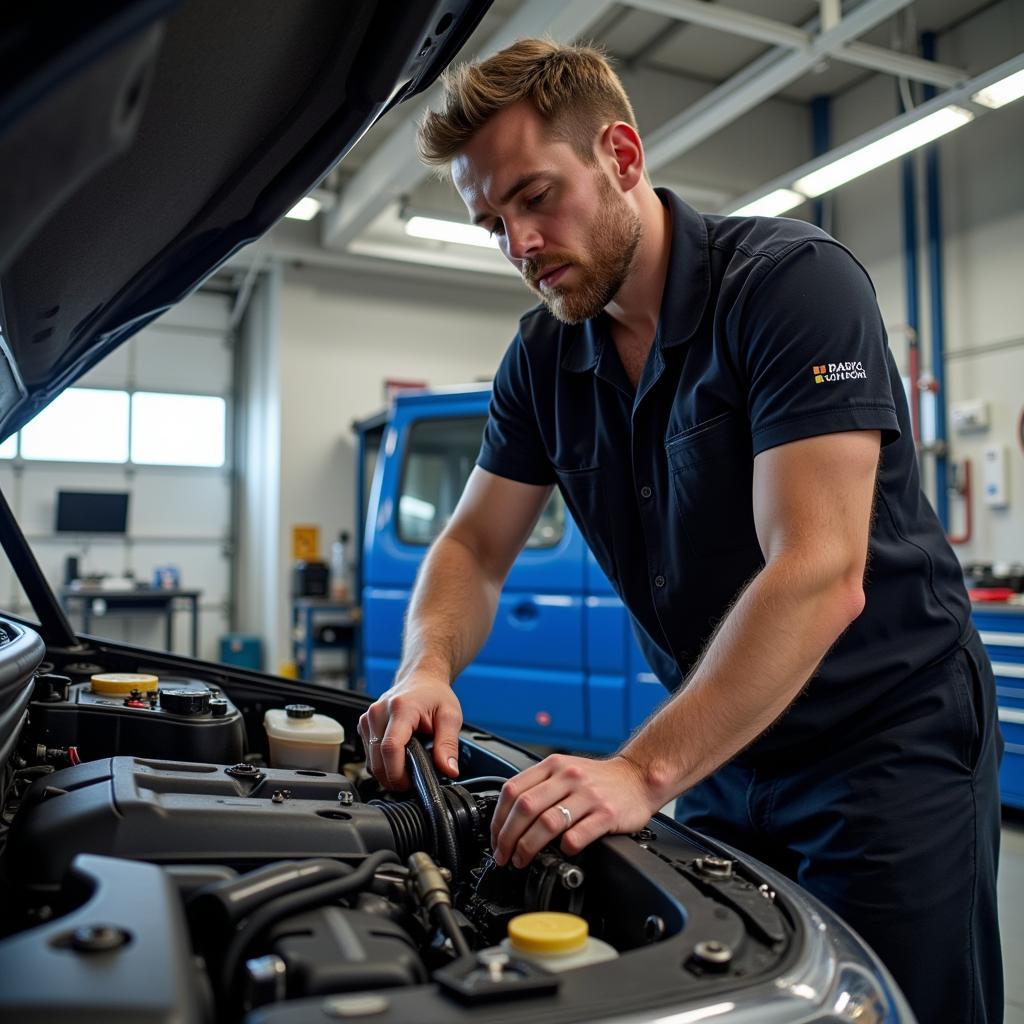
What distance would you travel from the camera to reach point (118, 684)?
1363 millimetres

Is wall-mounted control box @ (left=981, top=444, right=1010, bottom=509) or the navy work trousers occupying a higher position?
wall-mounted control box @ (left=981, top=444, right=1010, bottom=509)

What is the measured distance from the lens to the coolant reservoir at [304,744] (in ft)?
4.27

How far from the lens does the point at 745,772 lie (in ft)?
4.20

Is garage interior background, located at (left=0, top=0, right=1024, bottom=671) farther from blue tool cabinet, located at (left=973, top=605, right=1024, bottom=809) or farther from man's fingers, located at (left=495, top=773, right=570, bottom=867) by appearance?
man's fingers, located at (left=495, top=773, right=570, bottom=867)

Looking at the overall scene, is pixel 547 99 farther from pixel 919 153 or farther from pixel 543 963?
pixel 919 153

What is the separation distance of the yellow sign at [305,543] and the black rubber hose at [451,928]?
598 cm

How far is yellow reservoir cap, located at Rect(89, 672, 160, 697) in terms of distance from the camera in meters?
1.36

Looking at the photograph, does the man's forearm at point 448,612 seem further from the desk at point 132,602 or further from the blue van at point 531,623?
the desk at point 132,602

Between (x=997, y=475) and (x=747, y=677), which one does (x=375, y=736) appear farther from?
(x=997, y=475)

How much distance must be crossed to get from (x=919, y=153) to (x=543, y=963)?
5.66 meters

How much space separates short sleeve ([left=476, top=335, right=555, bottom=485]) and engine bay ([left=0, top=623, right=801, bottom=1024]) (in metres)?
0.48

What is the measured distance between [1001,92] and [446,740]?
156 inches

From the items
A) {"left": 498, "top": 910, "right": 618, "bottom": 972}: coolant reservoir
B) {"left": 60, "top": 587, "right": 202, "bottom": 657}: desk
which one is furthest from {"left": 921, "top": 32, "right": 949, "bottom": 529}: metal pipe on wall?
{"left": 60, "top": 587, "right": 202, "bottom": 657}: desk

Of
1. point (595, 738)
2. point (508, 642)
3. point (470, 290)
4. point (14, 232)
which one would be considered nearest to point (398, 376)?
point (470, 290)
